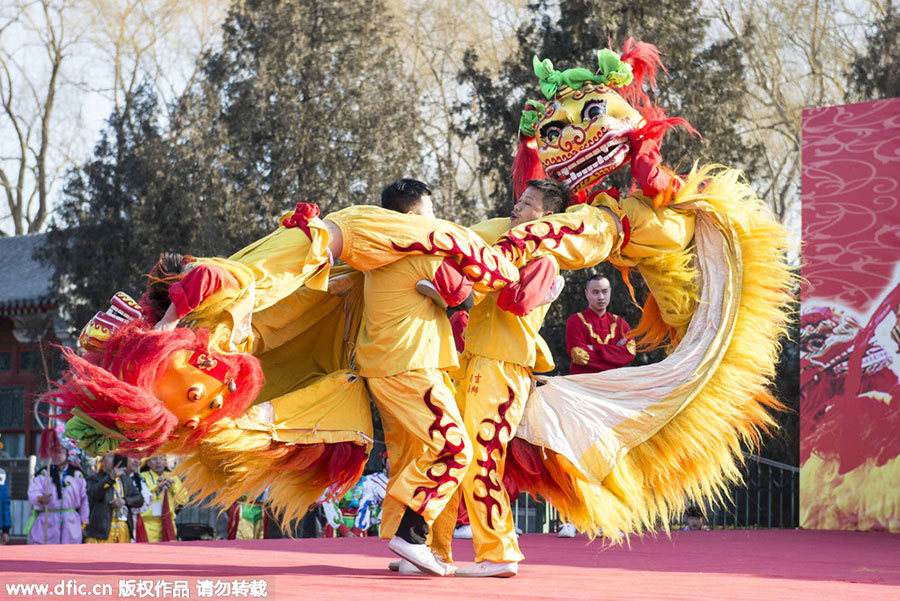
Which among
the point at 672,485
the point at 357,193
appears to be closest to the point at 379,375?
the point at 672,485

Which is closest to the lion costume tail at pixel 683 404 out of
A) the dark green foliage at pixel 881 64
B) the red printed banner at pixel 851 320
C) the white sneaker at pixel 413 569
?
the white sneaker at pixel 413 569

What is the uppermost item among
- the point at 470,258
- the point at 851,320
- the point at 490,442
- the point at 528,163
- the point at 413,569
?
the point at 528,163

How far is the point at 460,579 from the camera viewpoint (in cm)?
364

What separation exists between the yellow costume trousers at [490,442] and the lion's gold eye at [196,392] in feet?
3.22

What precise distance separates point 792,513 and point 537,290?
20.0 feet

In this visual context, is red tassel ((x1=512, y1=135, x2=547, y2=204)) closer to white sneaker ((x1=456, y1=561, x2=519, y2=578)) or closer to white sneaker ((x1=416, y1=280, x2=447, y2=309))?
white sneaker ((x1=416, y1=280, x2=447, y2=309))

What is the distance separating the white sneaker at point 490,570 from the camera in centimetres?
372

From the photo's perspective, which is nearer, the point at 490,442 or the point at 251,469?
the point at 251,469

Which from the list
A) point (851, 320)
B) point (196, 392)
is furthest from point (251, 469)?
point (851, 320)

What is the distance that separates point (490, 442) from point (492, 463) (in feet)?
0.24

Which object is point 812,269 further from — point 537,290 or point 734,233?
point 537,290

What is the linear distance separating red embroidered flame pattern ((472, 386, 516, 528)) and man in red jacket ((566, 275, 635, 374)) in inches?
94.4

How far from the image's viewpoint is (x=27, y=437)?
15539 mm

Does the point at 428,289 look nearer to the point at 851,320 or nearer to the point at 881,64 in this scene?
the point at 851,320
